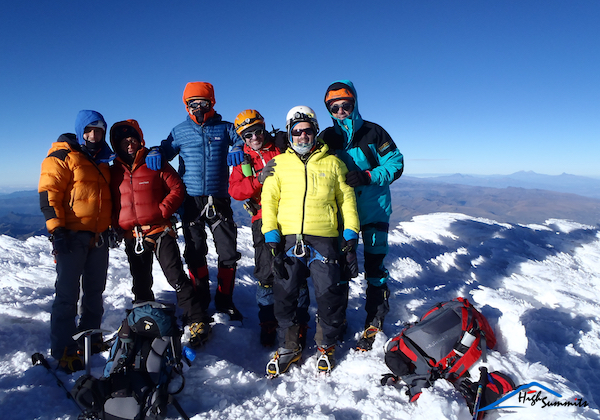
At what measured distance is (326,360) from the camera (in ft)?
14.2

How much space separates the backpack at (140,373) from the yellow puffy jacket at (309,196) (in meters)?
1.75

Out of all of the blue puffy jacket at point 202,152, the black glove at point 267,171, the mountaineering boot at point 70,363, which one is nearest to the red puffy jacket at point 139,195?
the blue puffy jacket at point 202,152

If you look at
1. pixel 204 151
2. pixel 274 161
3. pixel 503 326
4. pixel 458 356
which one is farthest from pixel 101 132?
pixel 503 326

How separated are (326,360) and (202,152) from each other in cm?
390

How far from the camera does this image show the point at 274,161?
14.5 ft

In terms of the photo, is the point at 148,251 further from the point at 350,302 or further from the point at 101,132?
the point at 350,302

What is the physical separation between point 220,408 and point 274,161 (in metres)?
3.16

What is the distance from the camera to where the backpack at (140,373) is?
2.81m

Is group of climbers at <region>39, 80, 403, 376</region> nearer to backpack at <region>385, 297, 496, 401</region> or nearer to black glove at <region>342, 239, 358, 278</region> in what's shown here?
black glove at <region>342, 239, 358, 278</region>

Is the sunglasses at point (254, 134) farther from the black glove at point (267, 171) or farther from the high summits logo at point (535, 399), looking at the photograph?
the high summits logo at point (535, 399)

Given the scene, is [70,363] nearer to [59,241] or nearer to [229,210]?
[59,241]

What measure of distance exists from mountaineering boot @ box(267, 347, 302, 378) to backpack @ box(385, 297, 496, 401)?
1323 mm

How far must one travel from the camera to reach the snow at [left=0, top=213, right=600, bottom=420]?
337 centimetres

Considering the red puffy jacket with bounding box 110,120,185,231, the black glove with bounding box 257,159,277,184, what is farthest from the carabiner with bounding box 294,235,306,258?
the red puffy jacket with bounding box 110,120,185,231
